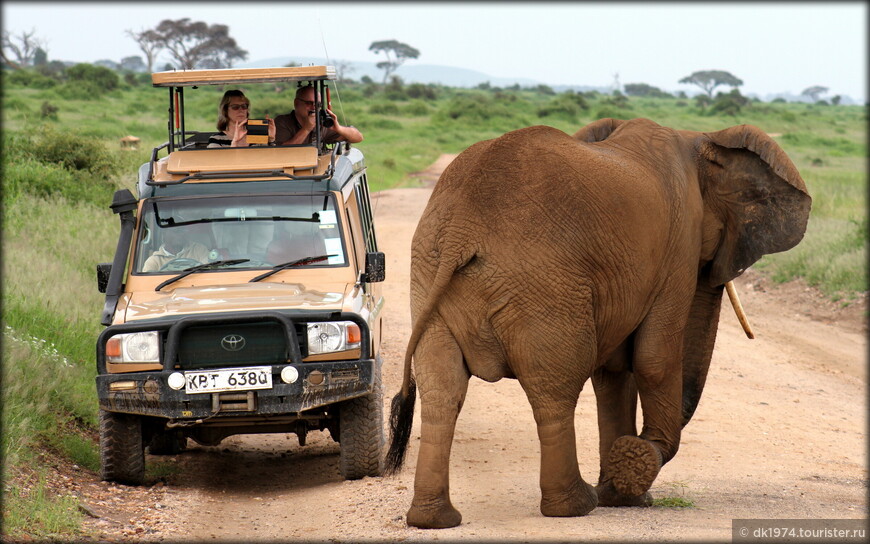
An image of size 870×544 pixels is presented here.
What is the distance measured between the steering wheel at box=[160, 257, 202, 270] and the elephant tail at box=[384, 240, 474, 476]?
2023mm

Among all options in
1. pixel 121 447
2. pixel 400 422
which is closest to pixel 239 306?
pixel 121 447

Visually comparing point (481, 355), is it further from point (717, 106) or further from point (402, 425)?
point (717, 106)

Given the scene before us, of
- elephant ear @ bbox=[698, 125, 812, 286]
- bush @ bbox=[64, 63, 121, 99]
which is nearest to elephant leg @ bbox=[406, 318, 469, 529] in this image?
elephant ear @ bbox=[698, 125, 812, 286]

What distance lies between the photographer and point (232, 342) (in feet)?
20.8

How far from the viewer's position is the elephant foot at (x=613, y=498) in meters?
5.92

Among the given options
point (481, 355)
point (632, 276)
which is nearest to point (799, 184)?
point (632, 276)

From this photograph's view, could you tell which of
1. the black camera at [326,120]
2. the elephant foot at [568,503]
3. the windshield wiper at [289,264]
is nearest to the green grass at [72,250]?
the black camera at [326,120]

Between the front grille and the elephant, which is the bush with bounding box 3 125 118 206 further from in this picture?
the elephant

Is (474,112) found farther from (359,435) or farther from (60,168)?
(359,435)

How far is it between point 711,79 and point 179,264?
11463 cm

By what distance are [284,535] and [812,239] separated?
13.2m

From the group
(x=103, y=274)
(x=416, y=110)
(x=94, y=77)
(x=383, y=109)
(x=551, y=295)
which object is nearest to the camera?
(x=551, y=295)

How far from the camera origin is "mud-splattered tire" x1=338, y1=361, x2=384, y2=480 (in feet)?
21.9

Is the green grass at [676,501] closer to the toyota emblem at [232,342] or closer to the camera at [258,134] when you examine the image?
the toyota emblem at [232,342]
